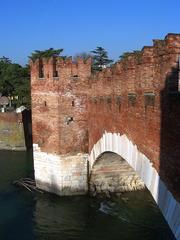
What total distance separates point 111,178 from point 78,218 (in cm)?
293

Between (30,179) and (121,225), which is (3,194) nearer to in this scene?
(30,179)

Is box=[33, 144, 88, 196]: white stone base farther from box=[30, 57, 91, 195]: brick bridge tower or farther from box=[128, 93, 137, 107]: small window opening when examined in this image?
box=[128, 93, 137, 107]: small window opening

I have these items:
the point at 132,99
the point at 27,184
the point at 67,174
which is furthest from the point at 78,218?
the point at 132,99

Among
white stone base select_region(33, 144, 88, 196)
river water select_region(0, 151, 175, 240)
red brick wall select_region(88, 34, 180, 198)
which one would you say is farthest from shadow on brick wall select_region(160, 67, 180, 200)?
white stone base select_region(33, 144, 88, 196)

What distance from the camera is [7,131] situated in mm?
31828

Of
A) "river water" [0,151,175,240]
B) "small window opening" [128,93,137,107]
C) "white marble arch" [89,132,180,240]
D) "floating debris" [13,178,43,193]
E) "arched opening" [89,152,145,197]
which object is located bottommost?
"river water" [0,151,175,240]

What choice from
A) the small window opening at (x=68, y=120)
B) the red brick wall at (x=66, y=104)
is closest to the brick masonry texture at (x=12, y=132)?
the red brick wall at (x=66, y=104)

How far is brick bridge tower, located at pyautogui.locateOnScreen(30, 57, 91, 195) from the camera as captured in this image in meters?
17.5

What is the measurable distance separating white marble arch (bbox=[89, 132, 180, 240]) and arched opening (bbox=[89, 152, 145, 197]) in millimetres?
2495

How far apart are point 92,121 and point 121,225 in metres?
4.37

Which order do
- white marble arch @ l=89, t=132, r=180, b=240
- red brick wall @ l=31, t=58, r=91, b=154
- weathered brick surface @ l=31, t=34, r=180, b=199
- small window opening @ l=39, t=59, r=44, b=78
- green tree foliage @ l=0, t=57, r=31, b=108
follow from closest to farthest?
1. white marble arch @ l=89, t=132, r=180, b=240
2. weathered brick surface @ l=31, t=34, r=180, b=199
3. red brick wall @ l=31, t=58, r=91, b=154
4. small window opening @ l=39, t=59, r=44, b=78
5. green tree foliage @ l=0, t=57, r=31, b=108

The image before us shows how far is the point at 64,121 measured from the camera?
1759cm

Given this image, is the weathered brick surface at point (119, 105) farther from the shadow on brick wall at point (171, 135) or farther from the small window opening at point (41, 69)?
the small window opening at point (41, 69)

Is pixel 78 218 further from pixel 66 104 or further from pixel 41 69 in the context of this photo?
pixel 41 69
